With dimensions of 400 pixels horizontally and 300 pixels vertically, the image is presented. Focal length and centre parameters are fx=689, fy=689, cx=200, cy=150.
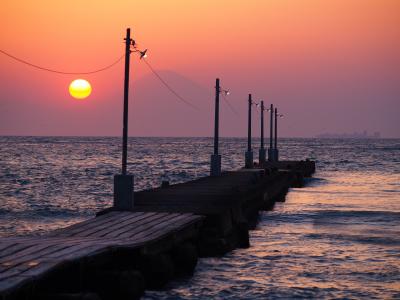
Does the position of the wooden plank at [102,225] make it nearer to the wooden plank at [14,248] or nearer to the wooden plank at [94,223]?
the wooden plank at [94,223]

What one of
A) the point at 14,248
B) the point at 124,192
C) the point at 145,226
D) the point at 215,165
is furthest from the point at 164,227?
the point at 215,165

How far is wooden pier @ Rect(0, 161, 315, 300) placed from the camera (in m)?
10.2

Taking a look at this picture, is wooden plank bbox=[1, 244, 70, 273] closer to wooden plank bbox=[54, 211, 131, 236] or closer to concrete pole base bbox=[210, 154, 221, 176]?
wooden plank bbox=[54, 211, 131, 236]

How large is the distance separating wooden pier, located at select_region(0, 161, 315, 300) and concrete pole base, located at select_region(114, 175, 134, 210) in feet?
1.34

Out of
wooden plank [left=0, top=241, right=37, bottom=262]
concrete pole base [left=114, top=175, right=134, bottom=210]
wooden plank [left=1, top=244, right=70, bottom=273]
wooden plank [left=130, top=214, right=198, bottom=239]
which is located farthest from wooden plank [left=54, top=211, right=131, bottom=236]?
wooden plank [left=1, top=244, right=70, bottom=273]

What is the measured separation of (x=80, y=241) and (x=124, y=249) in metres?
0.84

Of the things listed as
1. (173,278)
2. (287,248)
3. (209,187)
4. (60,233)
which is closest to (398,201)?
(209,187)

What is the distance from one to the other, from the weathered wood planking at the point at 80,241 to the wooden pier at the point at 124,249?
0.5 inches

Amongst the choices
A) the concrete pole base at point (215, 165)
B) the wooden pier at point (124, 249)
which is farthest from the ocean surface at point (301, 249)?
the concrete pole base at point (215, 165)

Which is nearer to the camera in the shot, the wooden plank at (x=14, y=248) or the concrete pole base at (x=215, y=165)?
the wooden plank at (x=14, y=248)

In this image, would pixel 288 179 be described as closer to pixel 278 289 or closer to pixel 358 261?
pixel 358 261

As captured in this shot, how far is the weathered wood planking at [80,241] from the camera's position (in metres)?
9.84

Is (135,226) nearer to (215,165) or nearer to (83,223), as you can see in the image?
(83,223)

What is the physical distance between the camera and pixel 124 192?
20.0m
